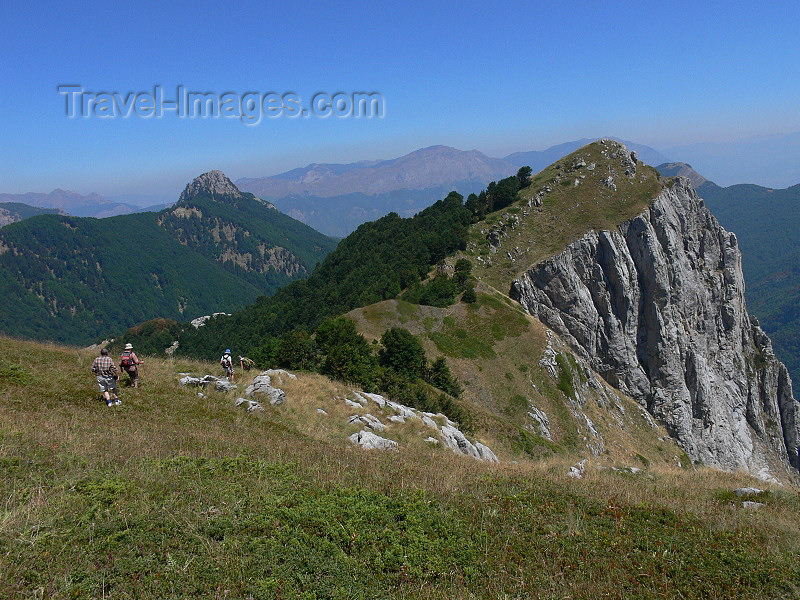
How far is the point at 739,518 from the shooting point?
11039mm

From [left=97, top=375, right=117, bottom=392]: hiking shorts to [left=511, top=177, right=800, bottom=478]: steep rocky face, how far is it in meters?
59.9

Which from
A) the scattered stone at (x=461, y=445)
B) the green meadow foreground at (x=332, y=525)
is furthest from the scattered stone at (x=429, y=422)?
the green meadow foreground at (x=332, y=525)

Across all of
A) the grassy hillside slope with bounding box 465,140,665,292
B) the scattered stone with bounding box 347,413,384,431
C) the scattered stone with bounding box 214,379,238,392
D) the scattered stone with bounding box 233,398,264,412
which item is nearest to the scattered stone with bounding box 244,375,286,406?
the scattered stone with bounding box 214,379,238,392

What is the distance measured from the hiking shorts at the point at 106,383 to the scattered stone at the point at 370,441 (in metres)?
9.00

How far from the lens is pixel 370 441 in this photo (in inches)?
691

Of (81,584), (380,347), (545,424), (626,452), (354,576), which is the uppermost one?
(81,584)

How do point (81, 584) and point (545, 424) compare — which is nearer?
point (81, 584)

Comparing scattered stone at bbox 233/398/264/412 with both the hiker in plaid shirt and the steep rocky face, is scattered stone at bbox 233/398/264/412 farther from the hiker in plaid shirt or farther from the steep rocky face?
the steep rocky face

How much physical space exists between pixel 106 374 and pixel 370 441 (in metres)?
9.95

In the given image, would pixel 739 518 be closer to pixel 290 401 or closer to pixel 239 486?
pixel 239 486

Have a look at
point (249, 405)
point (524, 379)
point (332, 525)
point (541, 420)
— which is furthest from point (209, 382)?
point (524, 379)

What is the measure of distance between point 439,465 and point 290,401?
9.01 metres

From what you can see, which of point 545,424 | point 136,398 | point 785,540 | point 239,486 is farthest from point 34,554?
point 545,424

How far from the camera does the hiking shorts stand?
1580 cm
